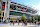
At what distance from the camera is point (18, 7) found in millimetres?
10789

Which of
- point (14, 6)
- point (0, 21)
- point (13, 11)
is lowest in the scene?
point (0, 21)

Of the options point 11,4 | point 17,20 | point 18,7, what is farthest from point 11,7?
point 17,20

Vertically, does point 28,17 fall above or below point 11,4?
below

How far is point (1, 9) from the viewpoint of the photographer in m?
10.1

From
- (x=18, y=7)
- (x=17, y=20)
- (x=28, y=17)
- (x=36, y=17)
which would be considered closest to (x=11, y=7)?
(x=18, y=7)

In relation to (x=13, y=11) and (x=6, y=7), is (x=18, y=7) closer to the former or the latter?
(x=13, y=11)

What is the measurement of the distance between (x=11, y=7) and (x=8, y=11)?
0.69 metres

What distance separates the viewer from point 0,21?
964cm

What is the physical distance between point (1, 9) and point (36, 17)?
16.1 ft

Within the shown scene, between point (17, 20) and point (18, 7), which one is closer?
point (17, 20)

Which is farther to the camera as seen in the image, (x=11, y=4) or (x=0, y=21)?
(x=11, y=4)

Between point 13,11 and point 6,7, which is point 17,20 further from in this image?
point 6,7

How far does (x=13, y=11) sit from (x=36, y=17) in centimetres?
332

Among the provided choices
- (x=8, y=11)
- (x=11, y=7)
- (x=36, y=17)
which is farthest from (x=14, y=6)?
(x=36, y=17)
